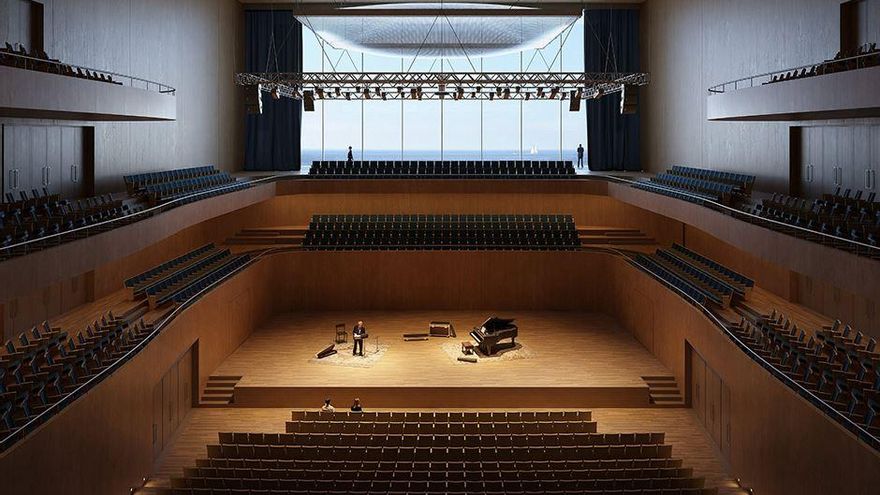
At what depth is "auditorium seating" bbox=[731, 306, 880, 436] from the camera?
8.90m

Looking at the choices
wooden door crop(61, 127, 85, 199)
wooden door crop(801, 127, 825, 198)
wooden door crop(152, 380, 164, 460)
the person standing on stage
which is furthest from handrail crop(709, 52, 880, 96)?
wooden door crop(61, 127, 85, 199)

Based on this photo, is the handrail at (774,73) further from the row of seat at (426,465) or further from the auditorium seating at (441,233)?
the row of seat at (426,465)

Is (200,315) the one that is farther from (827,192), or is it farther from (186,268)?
(827,192)

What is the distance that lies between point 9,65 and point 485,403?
8558mm

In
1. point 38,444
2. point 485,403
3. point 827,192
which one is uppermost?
point 827,192

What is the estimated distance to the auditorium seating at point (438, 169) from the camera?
24016 millimetres

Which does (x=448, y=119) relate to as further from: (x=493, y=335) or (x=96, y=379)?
(x=96, y=379)

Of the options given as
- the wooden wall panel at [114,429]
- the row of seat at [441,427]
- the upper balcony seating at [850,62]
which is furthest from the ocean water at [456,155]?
the row of seat at [441,427]

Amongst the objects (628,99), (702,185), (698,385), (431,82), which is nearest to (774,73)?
(702,185)

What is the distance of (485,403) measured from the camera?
1537cm

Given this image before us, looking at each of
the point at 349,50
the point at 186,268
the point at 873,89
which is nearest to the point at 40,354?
the point at 186,268

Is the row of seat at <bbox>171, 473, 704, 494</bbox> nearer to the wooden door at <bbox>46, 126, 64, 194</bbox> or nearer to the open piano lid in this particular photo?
the wooden door at <bbox>46, 126, 64, 194</bbox>

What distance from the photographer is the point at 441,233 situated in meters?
22.9

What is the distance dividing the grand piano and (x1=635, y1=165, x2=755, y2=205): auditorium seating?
4.08 metres
